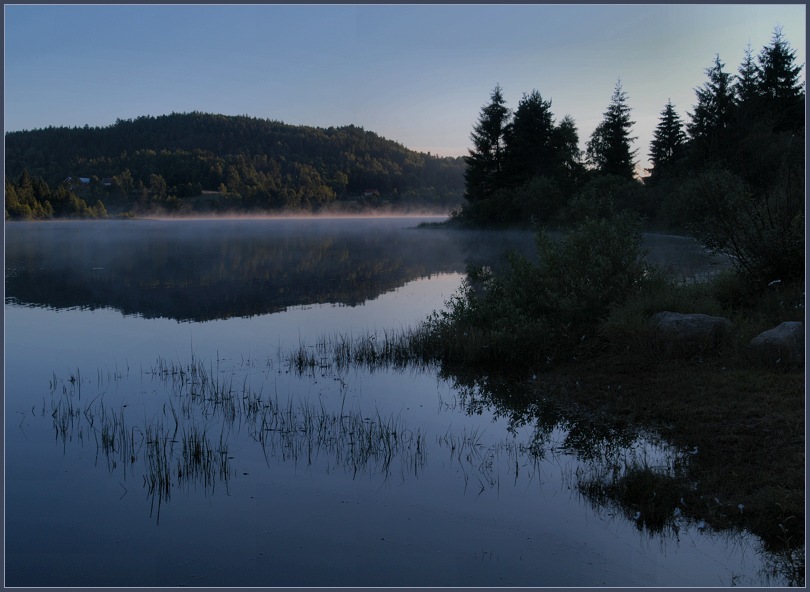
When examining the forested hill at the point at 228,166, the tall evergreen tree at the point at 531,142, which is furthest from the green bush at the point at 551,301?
the forested hill at the point at 228,166

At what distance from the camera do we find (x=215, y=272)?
98.0 feet

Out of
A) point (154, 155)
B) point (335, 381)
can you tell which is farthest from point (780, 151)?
point (154, 155)

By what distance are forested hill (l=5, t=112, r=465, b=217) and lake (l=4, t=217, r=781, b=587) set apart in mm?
90910

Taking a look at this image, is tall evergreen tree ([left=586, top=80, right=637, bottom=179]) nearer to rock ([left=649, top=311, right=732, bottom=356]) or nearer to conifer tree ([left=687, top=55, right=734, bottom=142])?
conifer tree ([left=687, top=55, right=734, bottom=142])

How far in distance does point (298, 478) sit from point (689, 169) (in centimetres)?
3754

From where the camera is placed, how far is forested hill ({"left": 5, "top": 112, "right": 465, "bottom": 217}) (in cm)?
10600

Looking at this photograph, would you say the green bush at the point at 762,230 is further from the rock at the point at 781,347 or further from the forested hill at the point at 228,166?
the forested hill at the point at 228,166

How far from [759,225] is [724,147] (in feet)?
65.1

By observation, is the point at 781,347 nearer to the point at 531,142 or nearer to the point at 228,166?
the point at 531,142

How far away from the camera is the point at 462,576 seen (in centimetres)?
523

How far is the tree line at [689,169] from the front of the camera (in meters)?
12.2

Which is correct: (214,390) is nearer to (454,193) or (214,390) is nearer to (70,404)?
(70,404)

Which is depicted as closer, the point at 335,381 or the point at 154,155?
the point at 335,381

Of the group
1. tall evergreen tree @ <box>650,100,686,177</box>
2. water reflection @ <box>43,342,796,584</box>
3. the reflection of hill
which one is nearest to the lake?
water reflection @ <box>43,342,796,584</box>
